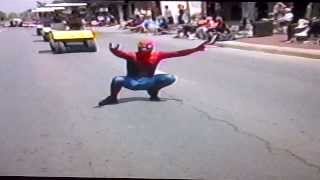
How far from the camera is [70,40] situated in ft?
10.5

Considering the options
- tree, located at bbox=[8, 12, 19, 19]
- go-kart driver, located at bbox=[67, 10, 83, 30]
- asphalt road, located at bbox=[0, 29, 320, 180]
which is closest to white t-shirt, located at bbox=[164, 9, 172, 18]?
asphalt road, located at bbox=[0, 29, 320, 180]

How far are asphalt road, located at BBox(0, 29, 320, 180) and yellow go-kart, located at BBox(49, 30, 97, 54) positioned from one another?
0.04m

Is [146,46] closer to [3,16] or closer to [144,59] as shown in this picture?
[144,59]

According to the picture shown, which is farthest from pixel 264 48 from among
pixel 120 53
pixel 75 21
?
pixel 75 21

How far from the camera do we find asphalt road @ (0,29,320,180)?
314 cm

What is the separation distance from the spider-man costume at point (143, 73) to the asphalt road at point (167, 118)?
3 cm

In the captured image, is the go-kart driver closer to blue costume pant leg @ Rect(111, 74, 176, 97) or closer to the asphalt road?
the asphalt road

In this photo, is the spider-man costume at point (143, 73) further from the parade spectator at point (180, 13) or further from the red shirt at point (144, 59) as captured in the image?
the parade spectator at point (180, 13)

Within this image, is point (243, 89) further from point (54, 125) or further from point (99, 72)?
point (54, 125)

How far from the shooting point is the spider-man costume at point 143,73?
3.19m

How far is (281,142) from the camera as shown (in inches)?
125

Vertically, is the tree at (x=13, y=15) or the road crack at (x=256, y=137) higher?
the tree at (x=13, y=15)

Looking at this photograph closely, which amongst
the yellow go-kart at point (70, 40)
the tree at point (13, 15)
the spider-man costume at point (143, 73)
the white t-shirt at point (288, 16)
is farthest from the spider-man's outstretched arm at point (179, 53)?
the tree at point (13, 15)

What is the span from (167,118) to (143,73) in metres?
0.25
